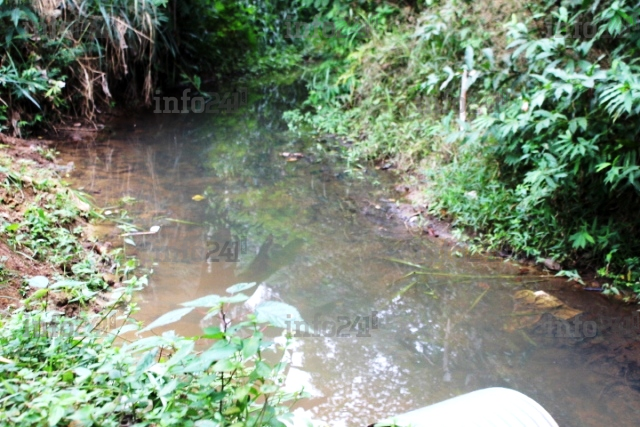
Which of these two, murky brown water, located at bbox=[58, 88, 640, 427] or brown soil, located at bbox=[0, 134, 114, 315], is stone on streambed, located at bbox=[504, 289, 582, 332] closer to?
murky brown water, located at bbox=[58, 88, 640, 427]

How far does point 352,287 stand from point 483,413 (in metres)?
1.86

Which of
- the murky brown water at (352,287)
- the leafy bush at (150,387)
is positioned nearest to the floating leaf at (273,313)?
the leafy bush at (150,387)

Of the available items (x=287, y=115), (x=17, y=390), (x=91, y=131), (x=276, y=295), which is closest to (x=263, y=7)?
(x=287, y=115)

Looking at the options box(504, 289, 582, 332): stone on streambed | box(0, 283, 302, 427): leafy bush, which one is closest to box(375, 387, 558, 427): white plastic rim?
box(0, 283, 302, 427): leafy bush

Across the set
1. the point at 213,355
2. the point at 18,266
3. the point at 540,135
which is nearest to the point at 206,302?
the point at 213,355

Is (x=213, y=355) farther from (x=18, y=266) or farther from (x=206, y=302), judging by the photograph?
(x=18, y=266)

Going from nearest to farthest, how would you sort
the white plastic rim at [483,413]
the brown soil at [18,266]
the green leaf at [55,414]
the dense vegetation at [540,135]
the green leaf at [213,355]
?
the green leaf at [55,414] → the green leaf at [213,355] → the white plastic rim at [483,413] → the brown soil at [18,266] → the dense vegetation at [540,135]

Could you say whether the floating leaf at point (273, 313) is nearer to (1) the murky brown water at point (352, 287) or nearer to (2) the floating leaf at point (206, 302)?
(2) the floating leaf at point (206, 302)

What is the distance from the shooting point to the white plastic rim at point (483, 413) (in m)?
1.59

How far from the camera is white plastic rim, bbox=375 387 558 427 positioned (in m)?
1.59

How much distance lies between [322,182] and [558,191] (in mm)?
2110

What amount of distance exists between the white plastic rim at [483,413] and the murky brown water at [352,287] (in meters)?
0.78

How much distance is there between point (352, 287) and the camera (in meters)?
3.47

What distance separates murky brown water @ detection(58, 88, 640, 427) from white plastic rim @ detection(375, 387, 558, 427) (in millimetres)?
778
